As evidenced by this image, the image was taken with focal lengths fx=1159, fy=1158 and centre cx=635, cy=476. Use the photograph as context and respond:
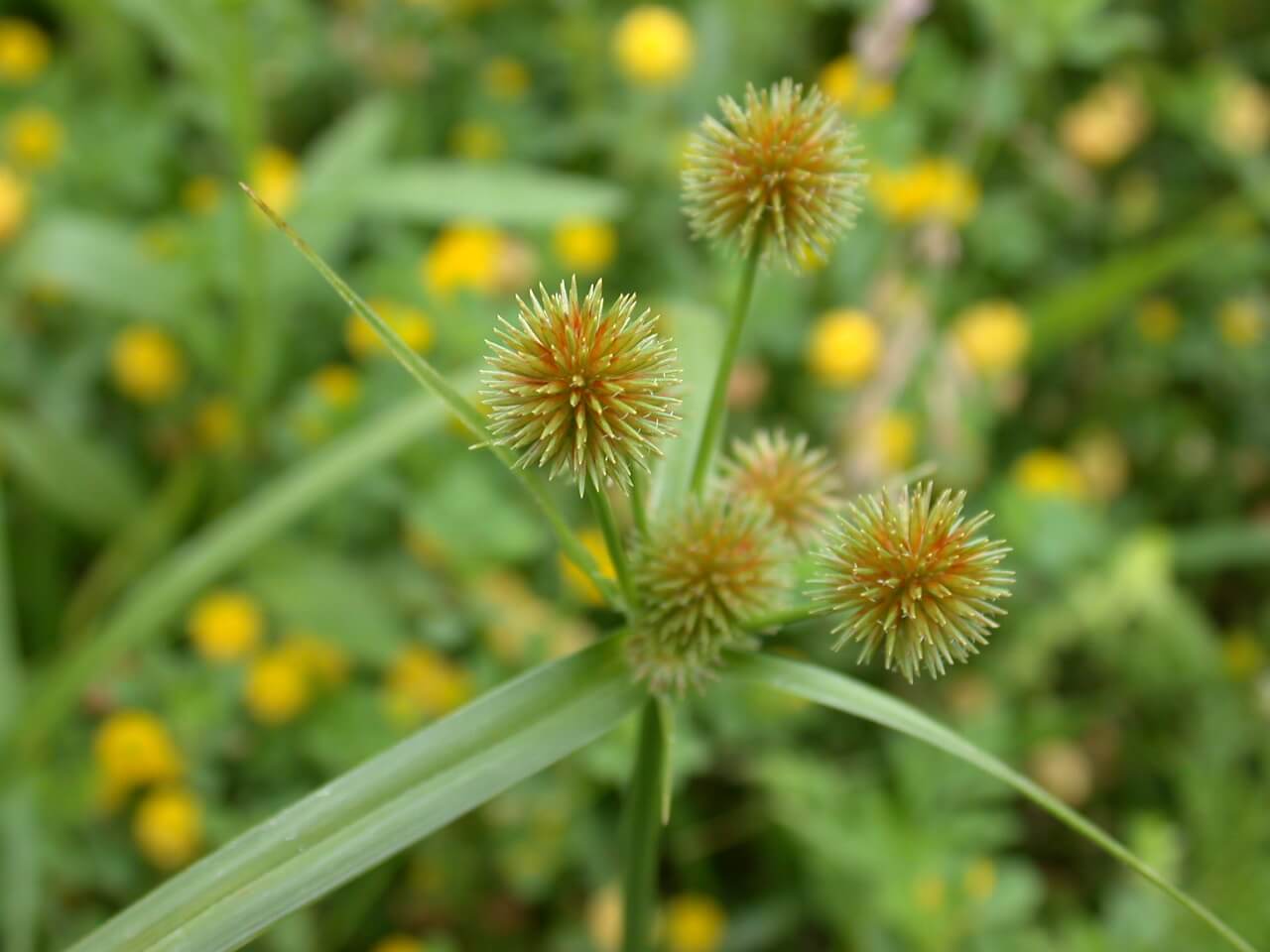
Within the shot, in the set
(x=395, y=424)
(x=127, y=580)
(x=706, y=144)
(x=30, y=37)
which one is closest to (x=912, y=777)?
(x=395, y=424)

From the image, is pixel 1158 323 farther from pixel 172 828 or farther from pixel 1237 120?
pixel 172 828

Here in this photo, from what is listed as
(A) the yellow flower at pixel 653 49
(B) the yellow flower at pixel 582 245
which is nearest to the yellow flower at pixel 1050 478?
(B) the yellow flower at pixel 582 245

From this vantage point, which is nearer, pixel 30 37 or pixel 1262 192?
pixel 1262 192

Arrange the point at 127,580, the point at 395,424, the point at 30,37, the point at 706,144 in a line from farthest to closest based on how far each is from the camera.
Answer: the point at 30,37, the point at 127,580, the point at 395,424, the point at 706,144

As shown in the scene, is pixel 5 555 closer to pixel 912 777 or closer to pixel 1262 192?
pixel 912 777

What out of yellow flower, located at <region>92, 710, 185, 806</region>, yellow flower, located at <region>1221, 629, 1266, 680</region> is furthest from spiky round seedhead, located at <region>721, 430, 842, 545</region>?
yellow flower, located at <region>1221, 629, 1266, 680</region>

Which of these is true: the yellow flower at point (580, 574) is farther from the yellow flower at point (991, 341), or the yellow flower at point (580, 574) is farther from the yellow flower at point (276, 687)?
the yellow flower at point (991, 341)

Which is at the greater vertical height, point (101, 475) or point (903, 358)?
point (101, 475)
